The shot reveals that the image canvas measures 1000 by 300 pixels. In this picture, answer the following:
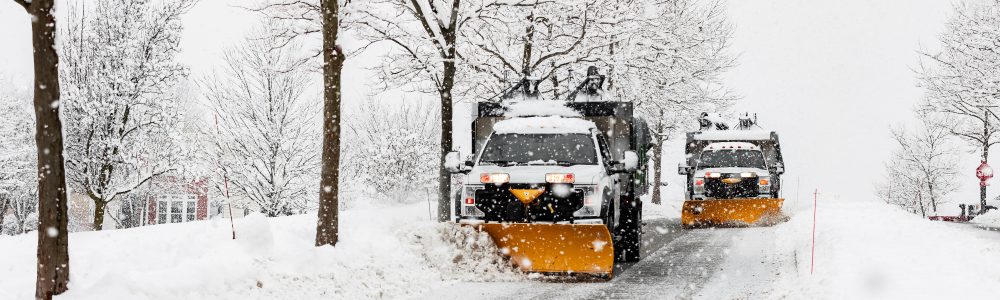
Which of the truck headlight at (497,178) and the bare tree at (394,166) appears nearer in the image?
the truck headlight at (497,178)

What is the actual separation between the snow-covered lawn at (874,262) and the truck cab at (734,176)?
4.27 m

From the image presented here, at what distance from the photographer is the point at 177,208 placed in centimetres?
4141

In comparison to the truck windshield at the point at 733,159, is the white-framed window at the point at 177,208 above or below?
below

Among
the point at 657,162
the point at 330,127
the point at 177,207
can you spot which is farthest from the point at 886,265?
the point at 177,207

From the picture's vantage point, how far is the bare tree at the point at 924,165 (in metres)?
52.5

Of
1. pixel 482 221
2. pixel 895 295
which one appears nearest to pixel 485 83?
pixel 482 221

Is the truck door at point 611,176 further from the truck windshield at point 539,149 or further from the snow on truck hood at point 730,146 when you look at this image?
the snow on truck hood at point 730,146

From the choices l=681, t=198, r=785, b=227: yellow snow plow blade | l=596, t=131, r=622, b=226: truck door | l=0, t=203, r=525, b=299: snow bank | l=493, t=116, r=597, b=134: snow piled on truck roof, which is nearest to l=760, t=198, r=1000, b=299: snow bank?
l=596, t=131, r=622, b=226: truck door

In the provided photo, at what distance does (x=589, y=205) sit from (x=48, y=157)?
6140mm

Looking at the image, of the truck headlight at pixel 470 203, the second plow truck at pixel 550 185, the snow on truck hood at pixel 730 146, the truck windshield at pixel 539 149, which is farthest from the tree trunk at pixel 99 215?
the snow on truck hood at pixel 730 146

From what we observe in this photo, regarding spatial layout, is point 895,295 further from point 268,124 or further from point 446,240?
point 268,124

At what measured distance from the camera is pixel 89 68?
760 inches

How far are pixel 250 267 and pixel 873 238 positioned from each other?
28.2 ft

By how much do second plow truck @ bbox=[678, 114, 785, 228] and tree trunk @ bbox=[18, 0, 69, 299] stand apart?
15501mm
